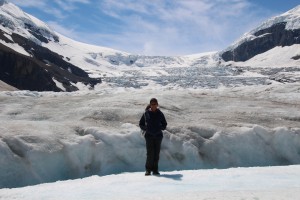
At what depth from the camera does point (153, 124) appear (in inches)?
454

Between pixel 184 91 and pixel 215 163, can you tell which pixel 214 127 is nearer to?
pixel 215 163

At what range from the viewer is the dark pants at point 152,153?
1140 cm

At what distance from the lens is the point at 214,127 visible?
14.9m

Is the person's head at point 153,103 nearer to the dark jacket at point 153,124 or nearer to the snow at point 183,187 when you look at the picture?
the dark jacket at point 153,124

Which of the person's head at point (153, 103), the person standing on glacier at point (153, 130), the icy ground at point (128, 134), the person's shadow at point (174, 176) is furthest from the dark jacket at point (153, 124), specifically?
the icy ground at point (128, 134)

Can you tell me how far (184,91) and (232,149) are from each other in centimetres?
642

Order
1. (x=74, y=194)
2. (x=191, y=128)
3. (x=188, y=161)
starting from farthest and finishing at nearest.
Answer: (x=191, y=128)
(x=188, y=161)
(x=74, y=194)

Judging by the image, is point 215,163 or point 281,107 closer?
point 215,163

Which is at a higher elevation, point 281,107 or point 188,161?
point 281,107

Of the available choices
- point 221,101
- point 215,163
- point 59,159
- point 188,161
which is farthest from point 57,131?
point 221,101

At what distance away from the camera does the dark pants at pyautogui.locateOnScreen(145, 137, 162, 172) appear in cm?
1140

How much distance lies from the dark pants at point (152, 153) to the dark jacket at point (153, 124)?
15 cm

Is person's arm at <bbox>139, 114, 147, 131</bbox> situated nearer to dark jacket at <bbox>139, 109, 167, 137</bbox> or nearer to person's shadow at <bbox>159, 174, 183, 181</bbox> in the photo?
dark jacket at <bbox>139, 109, 167, 137</bbox>

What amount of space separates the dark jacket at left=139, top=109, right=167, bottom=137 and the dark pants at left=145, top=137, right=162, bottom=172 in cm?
15
